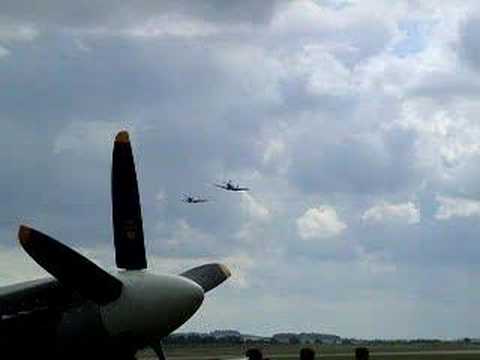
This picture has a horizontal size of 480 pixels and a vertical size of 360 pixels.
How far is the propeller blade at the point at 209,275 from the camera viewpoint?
89.1 feet

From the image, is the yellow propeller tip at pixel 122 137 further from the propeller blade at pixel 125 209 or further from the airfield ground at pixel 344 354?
the airfield ground at pixel 344 354

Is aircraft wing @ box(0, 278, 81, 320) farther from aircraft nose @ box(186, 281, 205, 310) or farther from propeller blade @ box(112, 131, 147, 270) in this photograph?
aircraft nose @ box(186, 281, 205, 310)

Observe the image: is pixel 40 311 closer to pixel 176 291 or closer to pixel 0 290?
pixel 0 290

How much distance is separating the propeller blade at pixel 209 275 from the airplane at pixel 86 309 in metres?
4.93

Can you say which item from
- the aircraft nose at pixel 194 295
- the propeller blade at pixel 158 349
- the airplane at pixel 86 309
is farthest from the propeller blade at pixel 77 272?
the propeller blade at pixel 158 349

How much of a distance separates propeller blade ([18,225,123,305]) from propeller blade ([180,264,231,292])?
579 centimetres

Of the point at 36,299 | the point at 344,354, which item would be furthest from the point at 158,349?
the point at 344,354

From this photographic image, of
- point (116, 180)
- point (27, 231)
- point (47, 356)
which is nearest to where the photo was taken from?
point (27, 231)

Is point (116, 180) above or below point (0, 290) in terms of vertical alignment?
above

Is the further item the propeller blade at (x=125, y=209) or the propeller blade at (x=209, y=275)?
the propeller blade at (x=209, y=275)

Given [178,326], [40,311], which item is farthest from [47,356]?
[178,326]

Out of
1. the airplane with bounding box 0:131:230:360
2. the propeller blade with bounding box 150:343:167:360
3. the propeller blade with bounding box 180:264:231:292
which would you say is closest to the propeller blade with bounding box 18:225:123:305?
the airplane with bounding box 0:131:230:360

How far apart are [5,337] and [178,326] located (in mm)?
3816

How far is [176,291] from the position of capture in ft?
69.8
